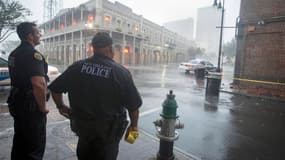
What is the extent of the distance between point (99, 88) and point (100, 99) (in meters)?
0.11

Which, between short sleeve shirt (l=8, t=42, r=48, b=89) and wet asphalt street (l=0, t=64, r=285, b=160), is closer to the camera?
short sleeve shirt (l=8, t=42, r=48, b=89)

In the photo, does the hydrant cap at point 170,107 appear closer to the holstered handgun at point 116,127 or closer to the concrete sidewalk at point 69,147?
the concrete sidewalk at point 69,147

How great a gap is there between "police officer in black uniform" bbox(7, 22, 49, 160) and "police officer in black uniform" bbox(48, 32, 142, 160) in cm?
48

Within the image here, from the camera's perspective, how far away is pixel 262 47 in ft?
35.6

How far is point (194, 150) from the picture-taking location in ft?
Result: 12.7

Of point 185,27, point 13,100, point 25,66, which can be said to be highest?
point 185,27

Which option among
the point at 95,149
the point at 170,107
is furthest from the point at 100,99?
the point at 170,107

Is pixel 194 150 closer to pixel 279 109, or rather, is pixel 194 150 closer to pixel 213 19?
pixel 279 109

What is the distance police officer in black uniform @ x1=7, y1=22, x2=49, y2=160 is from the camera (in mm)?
2367

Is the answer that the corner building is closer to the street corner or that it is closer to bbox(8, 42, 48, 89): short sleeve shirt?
the street corner

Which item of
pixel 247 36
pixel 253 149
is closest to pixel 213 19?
pixel 247 36

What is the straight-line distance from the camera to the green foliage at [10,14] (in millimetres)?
15117

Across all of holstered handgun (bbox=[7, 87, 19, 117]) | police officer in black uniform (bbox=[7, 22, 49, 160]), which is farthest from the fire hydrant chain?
holstered handgun (bbox=[7, 87, 19, 117])

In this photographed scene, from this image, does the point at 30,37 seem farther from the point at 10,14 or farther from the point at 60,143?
the point at 10,14
